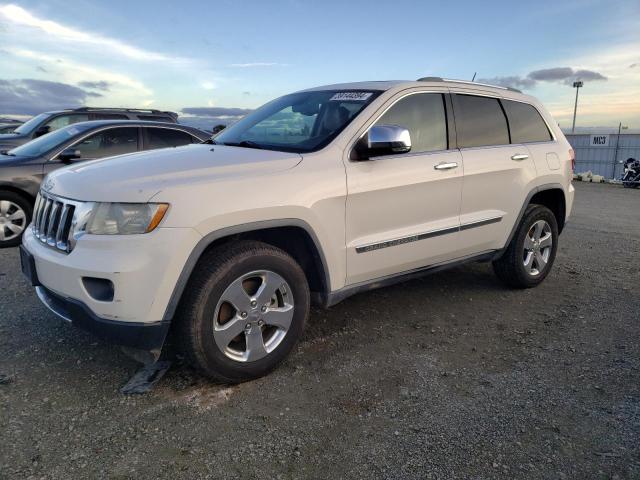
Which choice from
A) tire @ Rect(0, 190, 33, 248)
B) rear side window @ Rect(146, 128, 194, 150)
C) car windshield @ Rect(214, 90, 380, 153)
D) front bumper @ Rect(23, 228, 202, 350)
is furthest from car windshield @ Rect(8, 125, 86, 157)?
front bumper @ Rect(23, 228, 202, 350)

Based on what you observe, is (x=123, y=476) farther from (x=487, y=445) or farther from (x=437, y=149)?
(x=437, y=149)

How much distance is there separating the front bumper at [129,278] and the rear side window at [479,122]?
8.15 ft

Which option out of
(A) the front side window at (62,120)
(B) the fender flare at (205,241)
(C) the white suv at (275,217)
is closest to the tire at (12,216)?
(C) the white suv at (275,217)

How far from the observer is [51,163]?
6.52m

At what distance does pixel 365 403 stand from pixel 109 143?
5.67 m

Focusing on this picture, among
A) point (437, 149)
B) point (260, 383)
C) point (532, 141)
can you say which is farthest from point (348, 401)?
point (532, 141)

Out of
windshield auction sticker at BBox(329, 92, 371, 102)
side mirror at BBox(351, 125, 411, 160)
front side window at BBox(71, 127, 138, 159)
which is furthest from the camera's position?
front side window at BBox(71, 127, 138, 159)

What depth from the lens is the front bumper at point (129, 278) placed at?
2.63m

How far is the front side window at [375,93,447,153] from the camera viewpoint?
377cm

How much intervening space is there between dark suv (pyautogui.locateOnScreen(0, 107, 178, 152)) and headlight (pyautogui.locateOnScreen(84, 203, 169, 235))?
23.7 feet

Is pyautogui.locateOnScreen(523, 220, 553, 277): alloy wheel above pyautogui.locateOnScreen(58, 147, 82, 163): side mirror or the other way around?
the other way around

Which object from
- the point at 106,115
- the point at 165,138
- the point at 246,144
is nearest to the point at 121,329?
the point at 246,144

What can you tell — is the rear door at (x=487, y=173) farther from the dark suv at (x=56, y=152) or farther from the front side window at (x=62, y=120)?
the front side window at (x=62, y=120)

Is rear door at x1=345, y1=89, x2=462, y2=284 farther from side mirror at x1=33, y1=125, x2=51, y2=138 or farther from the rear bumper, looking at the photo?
side mirror at x1=33, y1=125, x2=51, y2=138
